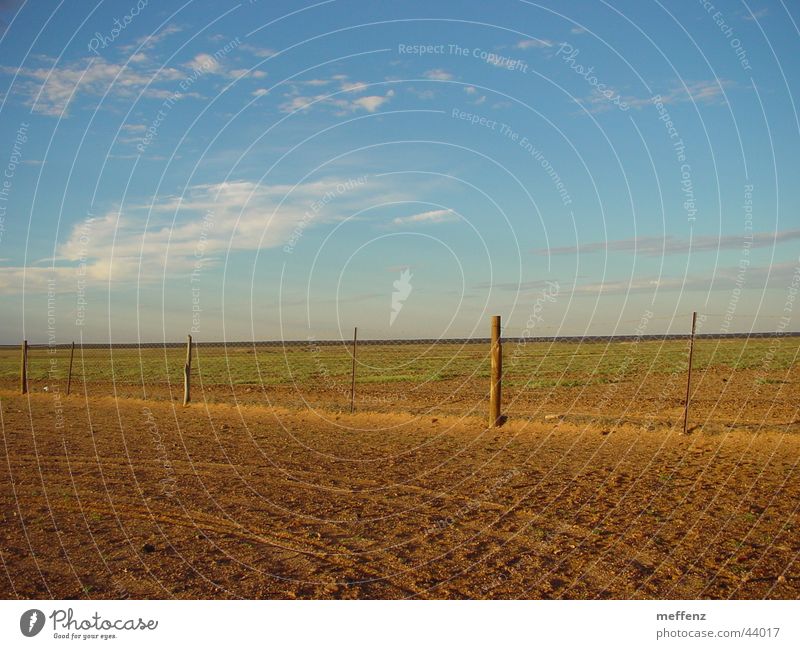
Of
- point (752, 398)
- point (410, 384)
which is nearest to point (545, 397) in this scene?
point (752, 398)

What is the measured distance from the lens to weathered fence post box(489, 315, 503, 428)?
1428cm

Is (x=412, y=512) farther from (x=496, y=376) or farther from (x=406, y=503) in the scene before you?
(x=496, y=376)

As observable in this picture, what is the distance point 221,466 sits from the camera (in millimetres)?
10906

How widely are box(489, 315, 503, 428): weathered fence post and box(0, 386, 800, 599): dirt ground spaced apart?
1.28ft

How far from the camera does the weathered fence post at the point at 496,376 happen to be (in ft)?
46.9

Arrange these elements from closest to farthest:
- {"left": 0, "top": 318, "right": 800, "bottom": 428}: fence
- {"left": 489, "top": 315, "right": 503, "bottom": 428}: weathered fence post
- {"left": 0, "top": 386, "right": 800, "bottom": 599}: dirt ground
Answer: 1. {"left": 0, "top": 386, "right": 800, "bottom": 599}: dirt ground
2. {"left": 489, "top": 315, "right": 503, "bottom": 428}: weathered fence post
3. {"left": 0, "top": 318, "right": 800, "bottom": 428}: fence

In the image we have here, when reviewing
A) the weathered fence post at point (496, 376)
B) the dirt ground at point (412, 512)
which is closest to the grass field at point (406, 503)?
the dirt ground at point (412, 512)

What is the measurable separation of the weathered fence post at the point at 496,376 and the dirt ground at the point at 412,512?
39 centimetres

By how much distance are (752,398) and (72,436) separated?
1851 cm

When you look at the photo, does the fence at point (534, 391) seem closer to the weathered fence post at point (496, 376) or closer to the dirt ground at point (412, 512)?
the weathered fence post at point (496, 376)

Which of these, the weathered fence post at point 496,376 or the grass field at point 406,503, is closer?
the grass field at point 406,503

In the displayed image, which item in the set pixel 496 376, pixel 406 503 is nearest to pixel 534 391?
pixel 496 376

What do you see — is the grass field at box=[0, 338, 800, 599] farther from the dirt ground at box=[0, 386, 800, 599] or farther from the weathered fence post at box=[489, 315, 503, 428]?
the weathered fence post at box=[489, 315, 503, 428]

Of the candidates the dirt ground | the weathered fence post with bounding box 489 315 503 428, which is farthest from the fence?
the dirt ground
